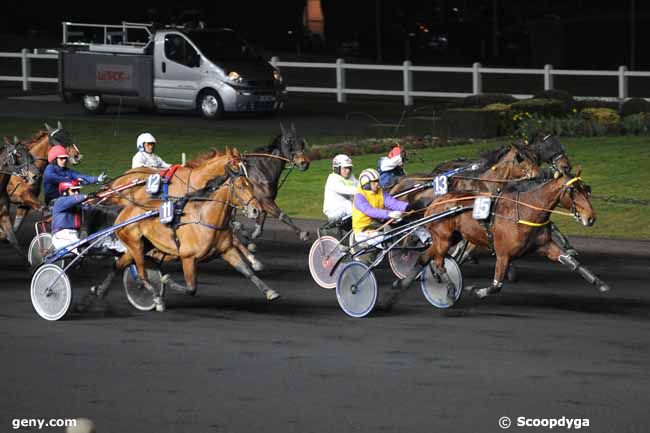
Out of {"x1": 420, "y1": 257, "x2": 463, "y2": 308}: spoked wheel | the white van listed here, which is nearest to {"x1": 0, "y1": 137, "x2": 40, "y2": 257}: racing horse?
{"x1": 420, "y1": 257, "x2": 463, "y2": 308}: spoked wheel

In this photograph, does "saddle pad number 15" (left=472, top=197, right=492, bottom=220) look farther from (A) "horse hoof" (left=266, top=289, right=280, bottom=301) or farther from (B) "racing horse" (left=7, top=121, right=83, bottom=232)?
(B) "racing horse" (left=7, top=121, right=83, bottom=232)

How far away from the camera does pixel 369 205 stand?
1588 cm

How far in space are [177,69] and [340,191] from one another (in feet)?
56.0

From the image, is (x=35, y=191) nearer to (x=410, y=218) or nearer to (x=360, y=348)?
(x=410, y=218)

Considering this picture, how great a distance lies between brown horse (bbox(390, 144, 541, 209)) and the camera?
1670 cm

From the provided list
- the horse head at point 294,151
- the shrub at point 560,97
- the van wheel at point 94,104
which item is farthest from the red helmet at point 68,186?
the van wheel at point 94,104

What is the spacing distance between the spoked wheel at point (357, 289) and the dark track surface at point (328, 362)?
0.14m

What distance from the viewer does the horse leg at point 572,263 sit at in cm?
1492

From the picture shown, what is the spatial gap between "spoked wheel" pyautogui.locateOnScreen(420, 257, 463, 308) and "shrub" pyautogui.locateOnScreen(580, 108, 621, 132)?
1359cm

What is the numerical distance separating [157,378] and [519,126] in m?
17.2

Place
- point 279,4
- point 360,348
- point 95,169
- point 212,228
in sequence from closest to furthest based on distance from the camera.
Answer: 1. point 360,348
2. point 212,228
3. point 95,169
4. point 279,4

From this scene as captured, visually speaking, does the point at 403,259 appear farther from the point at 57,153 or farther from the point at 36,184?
the point at 36,184

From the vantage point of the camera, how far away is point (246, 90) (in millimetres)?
33844

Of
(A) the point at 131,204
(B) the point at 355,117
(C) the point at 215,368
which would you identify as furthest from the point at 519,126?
(C) the point at 215,368
